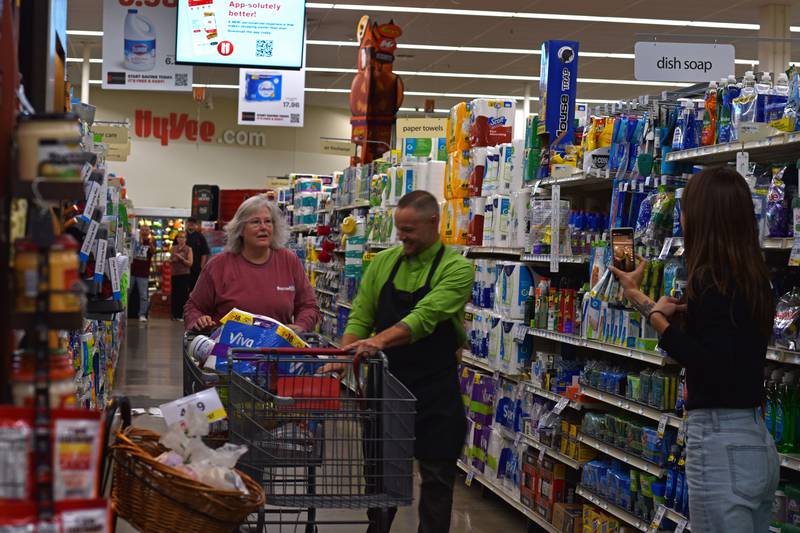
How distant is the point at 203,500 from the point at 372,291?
7.14 ft

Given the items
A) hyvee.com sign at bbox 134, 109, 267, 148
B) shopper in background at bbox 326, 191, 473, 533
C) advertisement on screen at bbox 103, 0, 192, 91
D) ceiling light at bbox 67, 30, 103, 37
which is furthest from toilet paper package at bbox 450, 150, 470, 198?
hyvee.com sign at bbox 134, 109, 267, 148

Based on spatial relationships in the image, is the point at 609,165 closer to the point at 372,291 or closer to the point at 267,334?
the point at 372,291

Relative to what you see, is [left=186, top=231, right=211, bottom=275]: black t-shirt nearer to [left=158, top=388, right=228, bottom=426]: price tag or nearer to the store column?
the store column

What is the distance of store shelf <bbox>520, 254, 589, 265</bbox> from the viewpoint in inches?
205

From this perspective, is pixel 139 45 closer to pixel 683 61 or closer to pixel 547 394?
pixel 683 61

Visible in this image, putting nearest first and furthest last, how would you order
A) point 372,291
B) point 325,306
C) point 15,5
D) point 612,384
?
point 15,5
point 372,291
point 612,384
point 325,306

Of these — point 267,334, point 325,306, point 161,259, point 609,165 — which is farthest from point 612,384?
point 161,259

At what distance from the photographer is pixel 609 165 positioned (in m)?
4.86

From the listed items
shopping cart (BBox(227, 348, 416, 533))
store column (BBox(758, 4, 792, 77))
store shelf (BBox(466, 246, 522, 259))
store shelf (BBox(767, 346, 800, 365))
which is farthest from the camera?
store column (BBox(758, 4, 792, 77))

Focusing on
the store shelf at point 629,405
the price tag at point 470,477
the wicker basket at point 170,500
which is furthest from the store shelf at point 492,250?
the wicker basket at point 170,500

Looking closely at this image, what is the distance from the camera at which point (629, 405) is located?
4.59m

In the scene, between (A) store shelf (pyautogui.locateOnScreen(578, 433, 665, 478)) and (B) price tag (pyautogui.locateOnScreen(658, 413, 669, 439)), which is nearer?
(B) price tag (pyautogui.locateOnScreen(658, 413, 669, 439))

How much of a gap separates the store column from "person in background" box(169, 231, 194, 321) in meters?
10.5

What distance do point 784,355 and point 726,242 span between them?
827 mm
